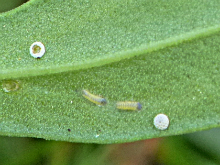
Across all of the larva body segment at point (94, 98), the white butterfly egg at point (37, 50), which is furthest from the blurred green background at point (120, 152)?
the white butterfly egg at point (37, 50)

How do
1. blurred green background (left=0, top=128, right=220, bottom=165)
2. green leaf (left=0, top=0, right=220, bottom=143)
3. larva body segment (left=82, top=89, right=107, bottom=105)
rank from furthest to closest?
1. blurred green background (left=0, top=128, right=220, bottom=165)
2. larva body segment (left=82, top=89, right=107, bottom=105)
3. green leaf (left=0, top=0, right=220, bottom=143)

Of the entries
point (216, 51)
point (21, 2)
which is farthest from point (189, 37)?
point (21, 2)

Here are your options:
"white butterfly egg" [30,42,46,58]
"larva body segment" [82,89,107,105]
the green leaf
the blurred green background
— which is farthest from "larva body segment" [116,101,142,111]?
"white butterfly egg" [30,42,46,58]

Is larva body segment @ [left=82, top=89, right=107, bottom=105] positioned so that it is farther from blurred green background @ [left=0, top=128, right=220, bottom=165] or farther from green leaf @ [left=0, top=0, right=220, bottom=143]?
blurred green background @ [left=0, top=128, right=220, bottom=165]

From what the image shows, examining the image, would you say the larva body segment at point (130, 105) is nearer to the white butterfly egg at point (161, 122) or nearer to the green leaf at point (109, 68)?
the green leaf at point (109, 68)

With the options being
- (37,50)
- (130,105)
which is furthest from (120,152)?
(37,50)

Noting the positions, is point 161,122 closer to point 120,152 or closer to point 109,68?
point 109,68
